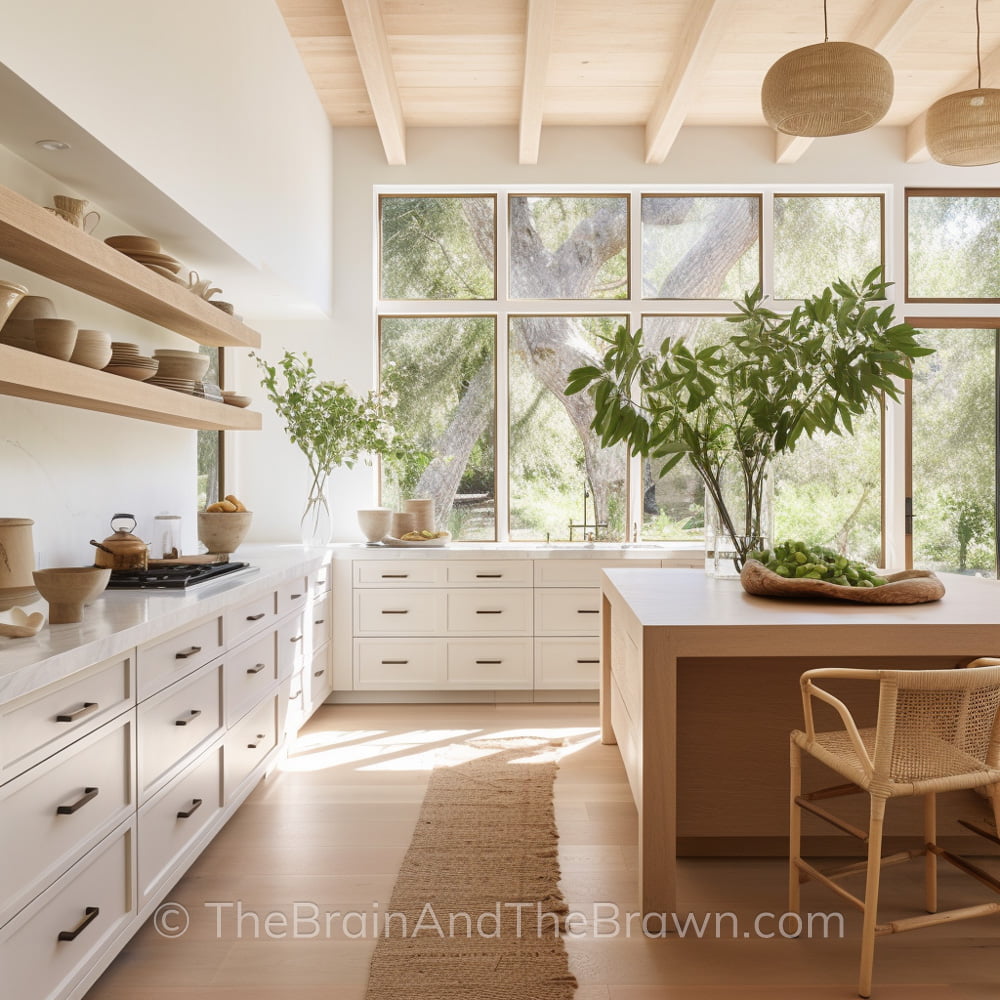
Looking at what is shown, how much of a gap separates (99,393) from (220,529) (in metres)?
1.25

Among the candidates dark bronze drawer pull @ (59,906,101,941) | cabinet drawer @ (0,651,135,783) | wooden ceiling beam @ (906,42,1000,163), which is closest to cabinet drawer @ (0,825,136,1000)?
dark bronze drawer pull @ (59,906,101,941)

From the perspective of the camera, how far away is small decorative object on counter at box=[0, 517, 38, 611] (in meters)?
1.93

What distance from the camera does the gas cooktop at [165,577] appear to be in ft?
8.36

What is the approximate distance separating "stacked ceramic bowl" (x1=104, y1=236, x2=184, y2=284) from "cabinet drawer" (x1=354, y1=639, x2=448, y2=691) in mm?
2319

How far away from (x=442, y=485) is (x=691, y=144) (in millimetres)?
2549

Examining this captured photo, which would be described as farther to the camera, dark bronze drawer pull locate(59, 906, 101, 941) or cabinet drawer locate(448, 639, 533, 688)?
cabinet drawer locate(448, 639, 533, 688)

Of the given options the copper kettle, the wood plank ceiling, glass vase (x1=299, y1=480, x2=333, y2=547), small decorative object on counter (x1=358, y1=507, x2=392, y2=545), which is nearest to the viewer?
the copper kettle

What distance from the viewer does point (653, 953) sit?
6.65 ft

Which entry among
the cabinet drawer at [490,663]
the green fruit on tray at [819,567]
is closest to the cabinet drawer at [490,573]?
the cabinet drawer at [490,663]

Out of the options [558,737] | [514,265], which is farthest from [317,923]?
[514,265]

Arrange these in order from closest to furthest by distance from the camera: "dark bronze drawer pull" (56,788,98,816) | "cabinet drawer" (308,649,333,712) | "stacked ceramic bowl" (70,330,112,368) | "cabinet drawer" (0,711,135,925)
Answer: "cabinet drawer" (0,711,135,925) < "dark bronze drawer pull" (56,788,98,816) < "stacked ceramic bowl" (70,330,112,368) < "cabinet drawer" (308,649,333,712)

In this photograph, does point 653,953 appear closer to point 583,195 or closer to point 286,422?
point 286,422

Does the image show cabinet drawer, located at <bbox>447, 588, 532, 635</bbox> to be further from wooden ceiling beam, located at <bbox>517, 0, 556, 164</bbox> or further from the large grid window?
wooden ceiling beam, located at <bbox>517, 0, 556, 164</bbox>

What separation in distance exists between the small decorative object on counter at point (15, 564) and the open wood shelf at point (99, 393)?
34 cm
